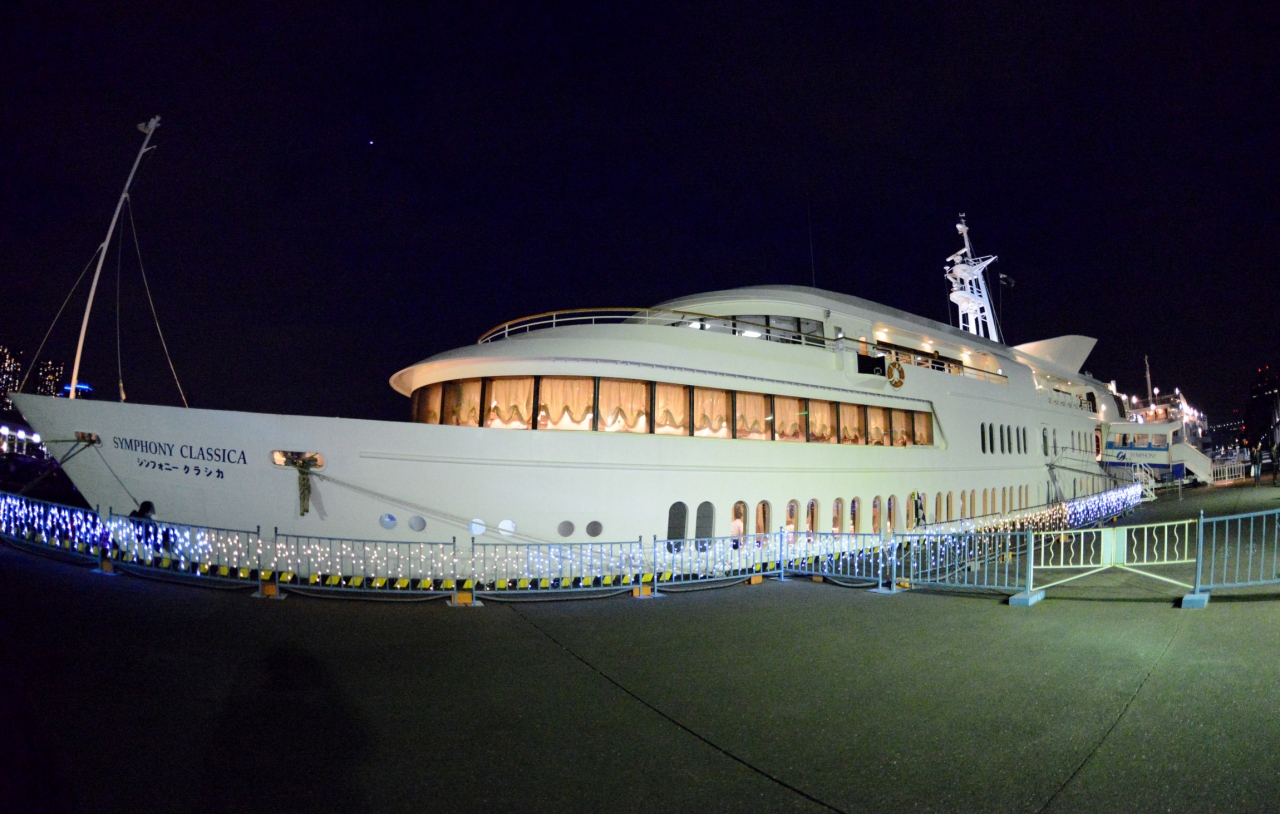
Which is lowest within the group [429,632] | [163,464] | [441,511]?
[429,632]

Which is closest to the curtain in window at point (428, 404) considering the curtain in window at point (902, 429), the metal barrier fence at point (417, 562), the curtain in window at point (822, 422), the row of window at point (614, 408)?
the row of window at point (614, 408)

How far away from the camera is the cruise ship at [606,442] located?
30.4ft

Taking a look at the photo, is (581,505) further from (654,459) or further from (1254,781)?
(1254,781)

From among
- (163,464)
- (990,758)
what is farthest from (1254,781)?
(163,464)

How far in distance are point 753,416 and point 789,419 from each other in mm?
1242

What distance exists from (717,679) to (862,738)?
1513mm

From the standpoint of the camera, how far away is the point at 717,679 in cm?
533

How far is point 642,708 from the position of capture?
185 inches

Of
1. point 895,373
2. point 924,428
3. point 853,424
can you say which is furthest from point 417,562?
point 924,428

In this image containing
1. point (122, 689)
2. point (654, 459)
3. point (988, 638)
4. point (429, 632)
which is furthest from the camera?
point (654, 459)

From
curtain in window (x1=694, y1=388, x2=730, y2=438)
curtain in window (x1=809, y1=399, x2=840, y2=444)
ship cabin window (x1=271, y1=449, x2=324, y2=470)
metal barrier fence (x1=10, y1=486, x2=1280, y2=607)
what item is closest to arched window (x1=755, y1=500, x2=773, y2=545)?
curtain in window (x1=694, y1=388, x2=730, y2=438)

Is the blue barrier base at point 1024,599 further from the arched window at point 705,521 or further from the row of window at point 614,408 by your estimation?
the row of window at point 614,408

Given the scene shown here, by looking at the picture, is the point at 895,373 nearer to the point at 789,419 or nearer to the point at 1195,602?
the point at 789,419

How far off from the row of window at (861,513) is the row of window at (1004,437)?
4.58 ft
